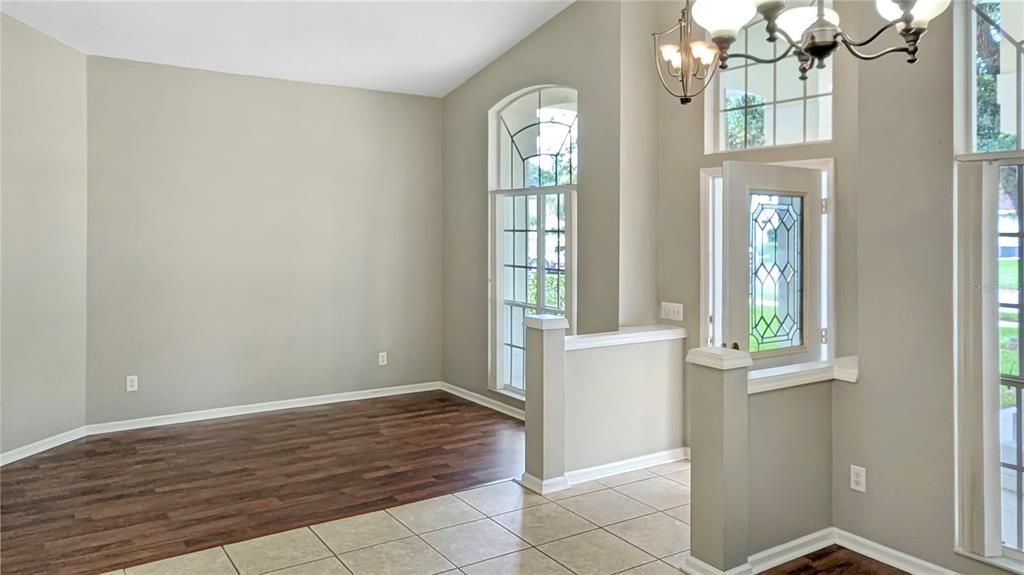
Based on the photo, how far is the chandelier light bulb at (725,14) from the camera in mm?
2361

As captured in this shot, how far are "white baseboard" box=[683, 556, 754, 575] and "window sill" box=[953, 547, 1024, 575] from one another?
2.96 ft

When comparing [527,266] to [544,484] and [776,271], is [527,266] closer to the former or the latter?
[544,484]

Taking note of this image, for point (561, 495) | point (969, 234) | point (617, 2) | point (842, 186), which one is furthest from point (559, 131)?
point (969, 234)

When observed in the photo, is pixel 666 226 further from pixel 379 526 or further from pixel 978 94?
pixel 379 526

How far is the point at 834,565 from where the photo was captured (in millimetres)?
3322

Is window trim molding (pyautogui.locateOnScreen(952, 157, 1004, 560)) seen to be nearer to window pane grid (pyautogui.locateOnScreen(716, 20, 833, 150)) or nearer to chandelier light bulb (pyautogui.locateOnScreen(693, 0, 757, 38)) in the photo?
window pane grid (pyautogui.locateOnScreen(716, 20, 833, 150))

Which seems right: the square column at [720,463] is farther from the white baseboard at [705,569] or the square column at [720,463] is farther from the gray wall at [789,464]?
the gray wall at [789,464]

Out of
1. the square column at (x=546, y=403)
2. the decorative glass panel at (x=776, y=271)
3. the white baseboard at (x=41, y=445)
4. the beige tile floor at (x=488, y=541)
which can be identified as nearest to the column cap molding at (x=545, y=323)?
the square column at (x=546, y=403)

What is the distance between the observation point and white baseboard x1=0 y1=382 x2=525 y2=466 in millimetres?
5117

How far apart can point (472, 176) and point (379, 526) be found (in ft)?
12.4

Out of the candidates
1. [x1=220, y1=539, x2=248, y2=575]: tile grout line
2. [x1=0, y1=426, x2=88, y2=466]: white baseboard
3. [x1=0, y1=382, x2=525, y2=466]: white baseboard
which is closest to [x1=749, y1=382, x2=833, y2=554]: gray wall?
[x1=220, y1=539, x2=248, y2=575]: tile grout line

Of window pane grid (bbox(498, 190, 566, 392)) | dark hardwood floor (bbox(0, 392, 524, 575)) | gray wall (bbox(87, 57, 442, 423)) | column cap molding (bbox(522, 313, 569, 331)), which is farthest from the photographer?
window pane grid (bbox(498, 190, 566, 392))

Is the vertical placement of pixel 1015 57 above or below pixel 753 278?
above

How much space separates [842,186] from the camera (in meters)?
3.94
